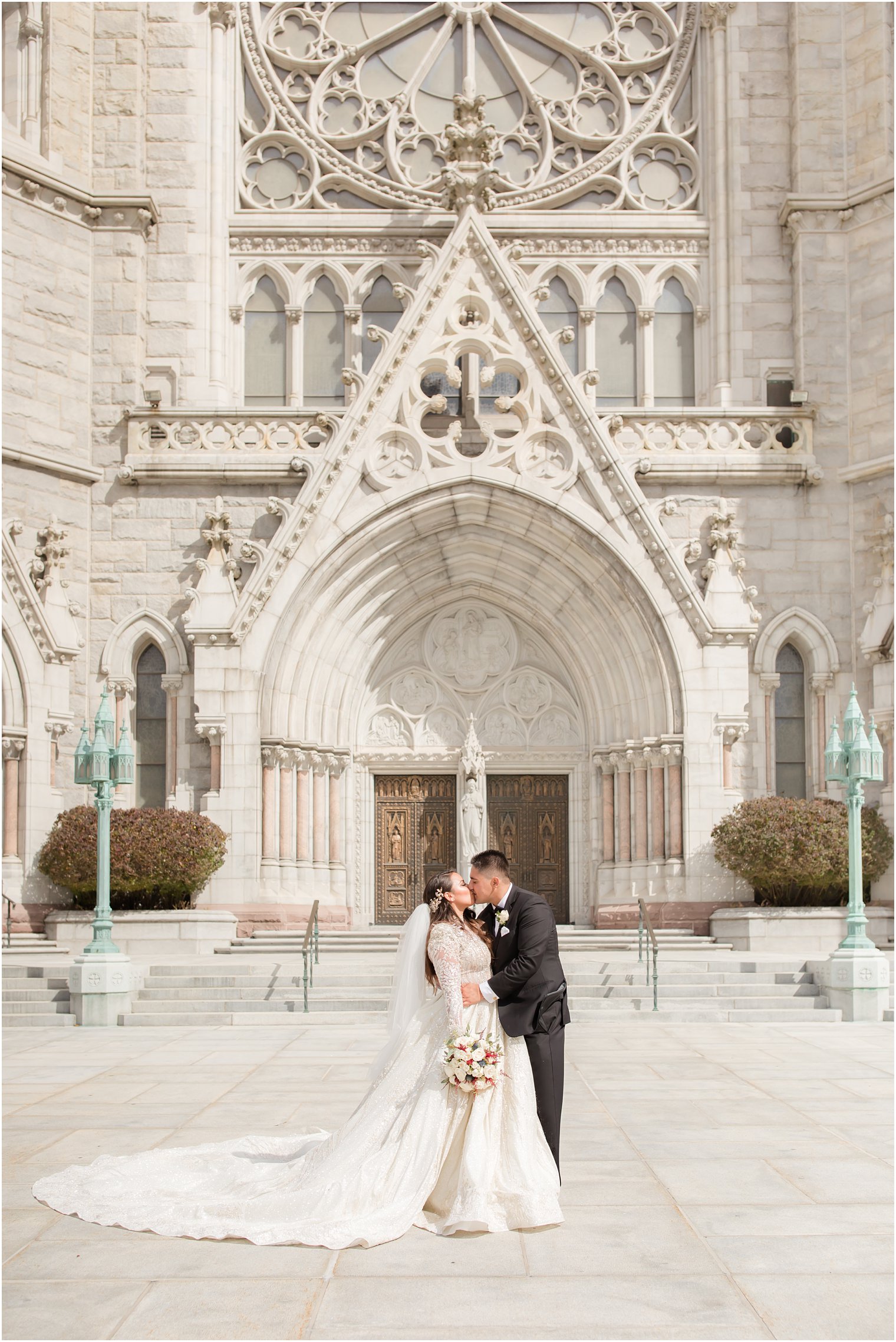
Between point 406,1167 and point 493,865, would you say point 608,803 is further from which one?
point 406,1167

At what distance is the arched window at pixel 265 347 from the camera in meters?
23.3

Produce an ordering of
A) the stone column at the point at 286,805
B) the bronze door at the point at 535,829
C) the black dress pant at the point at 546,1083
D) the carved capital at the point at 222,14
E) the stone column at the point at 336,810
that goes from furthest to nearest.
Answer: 1. the carved capital at the point at 222,14
2. the bronze door at the point at 535,829
3. the stone column at the point at 336,810
4. the stone column at the point at 286,805
5. the black dress pant at the point at 546,1083

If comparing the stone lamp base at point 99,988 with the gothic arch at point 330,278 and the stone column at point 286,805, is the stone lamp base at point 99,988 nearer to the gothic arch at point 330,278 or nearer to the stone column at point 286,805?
the stone column at point 286,805

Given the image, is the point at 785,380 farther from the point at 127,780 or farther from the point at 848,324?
the point at 127,780

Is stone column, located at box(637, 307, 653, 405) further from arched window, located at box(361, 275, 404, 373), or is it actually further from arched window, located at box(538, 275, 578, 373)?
arched window, located at box(361, 275, 404, 373)

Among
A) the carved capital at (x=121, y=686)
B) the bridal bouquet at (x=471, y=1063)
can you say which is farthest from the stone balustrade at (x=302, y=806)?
the bridal bouquet at (x=471, y=1063)

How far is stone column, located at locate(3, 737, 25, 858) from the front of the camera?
19828 mm

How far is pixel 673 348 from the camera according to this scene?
922 inches

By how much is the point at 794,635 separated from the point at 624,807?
368 centimetres

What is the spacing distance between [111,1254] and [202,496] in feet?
54.0

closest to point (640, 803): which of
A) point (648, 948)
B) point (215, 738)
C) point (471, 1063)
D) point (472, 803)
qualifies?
point (472, 803)

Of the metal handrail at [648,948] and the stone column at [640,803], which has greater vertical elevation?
the stone column at [640,803]

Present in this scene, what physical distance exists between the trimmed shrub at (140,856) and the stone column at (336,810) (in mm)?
2127

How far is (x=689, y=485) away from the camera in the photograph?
70.7ft
